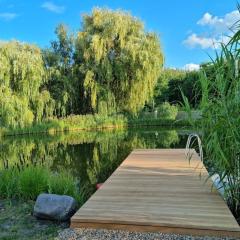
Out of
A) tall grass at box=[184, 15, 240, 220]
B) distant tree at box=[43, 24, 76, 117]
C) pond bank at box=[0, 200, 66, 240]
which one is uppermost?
distant tree at box=[43, 24, 76, 117]

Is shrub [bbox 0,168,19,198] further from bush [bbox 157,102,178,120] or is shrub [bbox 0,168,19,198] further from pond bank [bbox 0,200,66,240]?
bush [bbox 157,102,178,120]

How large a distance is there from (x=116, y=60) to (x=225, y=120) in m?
14.8

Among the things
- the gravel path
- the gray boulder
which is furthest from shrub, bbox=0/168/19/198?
the gravel path

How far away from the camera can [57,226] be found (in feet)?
11.5

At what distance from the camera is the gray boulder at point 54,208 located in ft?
11.8

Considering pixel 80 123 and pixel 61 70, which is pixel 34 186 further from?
pixel 61 70

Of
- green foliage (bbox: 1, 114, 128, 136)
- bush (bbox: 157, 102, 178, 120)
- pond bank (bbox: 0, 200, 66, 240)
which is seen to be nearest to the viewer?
pond bank (bbox: 0, 200, 66, 240)

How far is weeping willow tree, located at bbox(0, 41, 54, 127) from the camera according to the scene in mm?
13703

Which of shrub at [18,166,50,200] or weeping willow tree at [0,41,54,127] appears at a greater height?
weeping willow tree at [0,41,54,127]

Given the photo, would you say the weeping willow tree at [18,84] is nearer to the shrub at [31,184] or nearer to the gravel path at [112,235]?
the shrub at [31,184]

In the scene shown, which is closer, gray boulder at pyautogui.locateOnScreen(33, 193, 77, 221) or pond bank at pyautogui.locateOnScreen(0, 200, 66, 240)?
pond bank at pyautogui.locateOnScreen(0, 200, 66, 240)

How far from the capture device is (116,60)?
17609 mm

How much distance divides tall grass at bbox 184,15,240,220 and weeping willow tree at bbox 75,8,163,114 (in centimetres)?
1380

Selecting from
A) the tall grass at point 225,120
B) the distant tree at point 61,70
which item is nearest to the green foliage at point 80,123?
the distant tree at point 61,70
